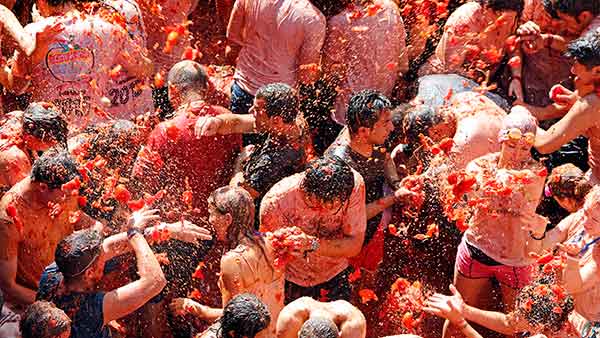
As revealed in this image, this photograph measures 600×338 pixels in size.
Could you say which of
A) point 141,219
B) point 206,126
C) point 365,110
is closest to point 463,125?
Answer: point 365,110

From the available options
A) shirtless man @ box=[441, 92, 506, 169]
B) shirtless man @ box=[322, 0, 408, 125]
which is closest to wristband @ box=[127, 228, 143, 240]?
shirtless man @ box=[441, 92, 506, 169]

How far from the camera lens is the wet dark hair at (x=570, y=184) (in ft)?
29.6

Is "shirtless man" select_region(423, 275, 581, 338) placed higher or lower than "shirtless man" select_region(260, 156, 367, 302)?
lower

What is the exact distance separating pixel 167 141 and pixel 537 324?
3095mm

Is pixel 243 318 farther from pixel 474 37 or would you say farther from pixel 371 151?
pixel 474 37

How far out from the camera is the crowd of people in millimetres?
7965

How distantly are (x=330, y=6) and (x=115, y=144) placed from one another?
2300 mm

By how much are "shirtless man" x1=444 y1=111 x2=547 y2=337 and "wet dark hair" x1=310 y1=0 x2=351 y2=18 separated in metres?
2.09

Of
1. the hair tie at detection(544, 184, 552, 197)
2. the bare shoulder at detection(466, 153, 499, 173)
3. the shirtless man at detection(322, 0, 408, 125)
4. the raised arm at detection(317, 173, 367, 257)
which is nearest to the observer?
the raised arm at detection(317, 173, 367, 257)

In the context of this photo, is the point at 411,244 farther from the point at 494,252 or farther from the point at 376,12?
the point at 376,12

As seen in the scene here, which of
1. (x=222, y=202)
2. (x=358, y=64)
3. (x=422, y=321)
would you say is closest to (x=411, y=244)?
(x=422, y=321)

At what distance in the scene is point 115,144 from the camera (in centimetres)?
936

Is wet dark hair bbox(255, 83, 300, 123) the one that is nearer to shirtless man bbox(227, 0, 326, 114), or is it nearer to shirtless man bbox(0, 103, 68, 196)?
shirtless man bbox(227, 0, 326, 114)

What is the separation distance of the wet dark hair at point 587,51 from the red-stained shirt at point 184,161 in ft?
8.74
